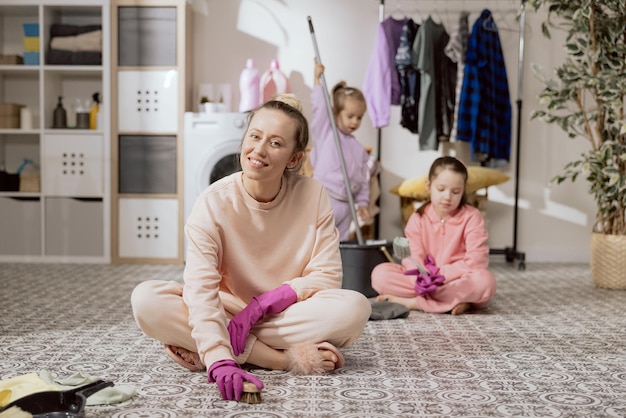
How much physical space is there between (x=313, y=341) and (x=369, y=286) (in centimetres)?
125

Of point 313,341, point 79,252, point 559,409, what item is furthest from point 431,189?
point 79,252

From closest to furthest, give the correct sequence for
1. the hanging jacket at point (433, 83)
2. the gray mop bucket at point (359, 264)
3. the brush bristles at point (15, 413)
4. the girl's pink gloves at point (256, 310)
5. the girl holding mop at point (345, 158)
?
the brush bristles at point (15, 413)
the girl's pink gloves at point (256, 310)
the gray mop bucket at point (359, 264)
the girl holding mop at point (345, 158)
the hanging jacket at point (433, 83)

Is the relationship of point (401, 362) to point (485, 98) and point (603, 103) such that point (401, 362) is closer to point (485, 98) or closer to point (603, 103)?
point (603, 103)

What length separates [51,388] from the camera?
4.70 feet

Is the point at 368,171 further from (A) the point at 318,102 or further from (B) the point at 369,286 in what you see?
(B) the point at 369,286

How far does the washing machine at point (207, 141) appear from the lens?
420 centimetres

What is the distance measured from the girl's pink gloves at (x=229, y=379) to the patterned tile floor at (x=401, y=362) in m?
0.03

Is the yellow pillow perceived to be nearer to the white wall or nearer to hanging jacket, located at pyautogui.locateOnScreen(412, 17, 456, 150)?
hanging jacket, located at pyautogui.locateOnScreen(412, 17, 456, 150)

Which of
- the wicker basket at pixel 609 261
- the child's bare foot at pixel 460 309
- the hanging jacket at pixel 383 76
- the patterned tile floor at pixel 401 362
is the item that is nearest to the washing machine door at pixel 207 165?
the hanging jacket at pixel 383 76

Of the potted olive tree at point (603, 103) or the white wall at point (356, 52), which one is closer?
the potted olive tree at point (603, 103)

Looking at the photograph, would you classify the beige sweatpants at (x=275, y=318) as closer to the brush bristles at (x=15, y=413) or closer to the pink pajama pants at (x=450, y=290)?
the brush bristles at (x=15, y=413)

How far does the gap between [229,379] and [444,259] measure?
5.12 ft

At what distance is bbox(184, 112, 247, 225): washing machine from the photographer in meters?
4.20

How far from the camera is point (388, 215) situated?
466 cm
